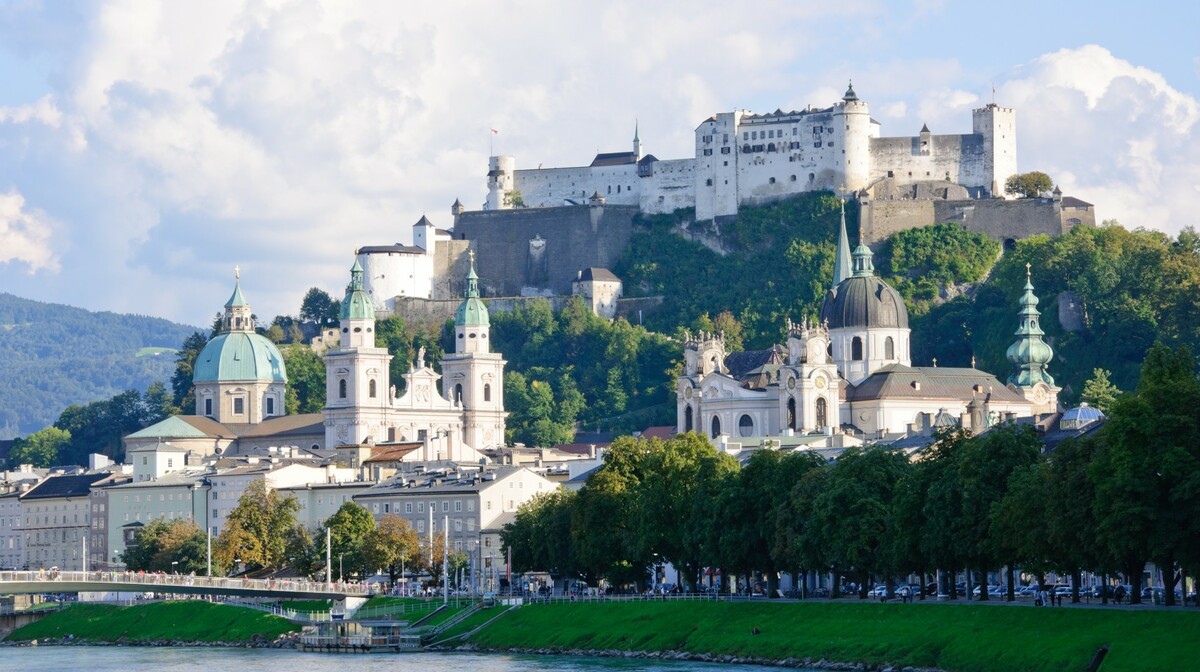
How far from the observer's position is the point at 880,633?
2657 inches

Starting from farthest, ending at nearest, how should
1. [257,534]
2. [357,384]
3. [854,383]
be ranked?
[357,384] < [854,383] < [257,534]

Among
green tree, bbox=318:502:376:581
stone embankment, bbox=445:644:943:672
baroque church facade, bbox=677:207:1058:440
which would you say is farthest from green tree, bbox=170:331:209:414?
stone embankment, bbox=445:644:943:672

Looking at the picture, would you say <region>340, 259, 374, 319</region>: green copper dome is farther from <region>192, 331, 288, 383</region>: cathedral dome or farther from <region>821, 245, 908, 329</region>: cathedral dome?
<region>821, 245, 908, 329</region>: cathedral dome

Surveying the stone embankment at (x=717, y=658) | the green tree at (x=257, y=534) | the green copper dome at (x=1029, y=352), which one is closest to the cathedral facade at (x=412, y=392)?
the green copper dome at (x=1029, y=352)

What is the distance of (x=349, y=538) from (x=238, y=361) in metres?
58.9

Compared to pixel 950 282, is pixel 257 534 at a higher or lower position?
lower

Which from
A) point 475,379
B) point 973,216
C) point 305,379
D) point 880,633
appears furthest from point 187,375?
point 880,633

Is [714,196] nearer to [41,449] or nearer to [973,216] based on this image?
[973,216]

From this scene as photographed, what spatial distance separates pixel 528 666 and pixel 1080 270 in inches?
3173

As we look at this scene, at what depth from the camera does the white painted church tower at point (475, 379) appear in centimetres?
14862

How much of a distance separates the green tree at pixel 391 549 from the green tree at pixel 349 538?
40cm

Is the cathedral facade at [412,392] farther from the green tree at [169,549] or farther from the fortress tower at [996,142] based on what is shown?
the fortress tower at [996,142]

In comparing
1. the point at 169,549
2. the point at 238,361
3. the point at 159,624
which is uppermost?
the point at 238,361

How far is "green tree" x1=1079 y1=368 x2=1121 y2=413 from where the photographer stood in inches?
4857
